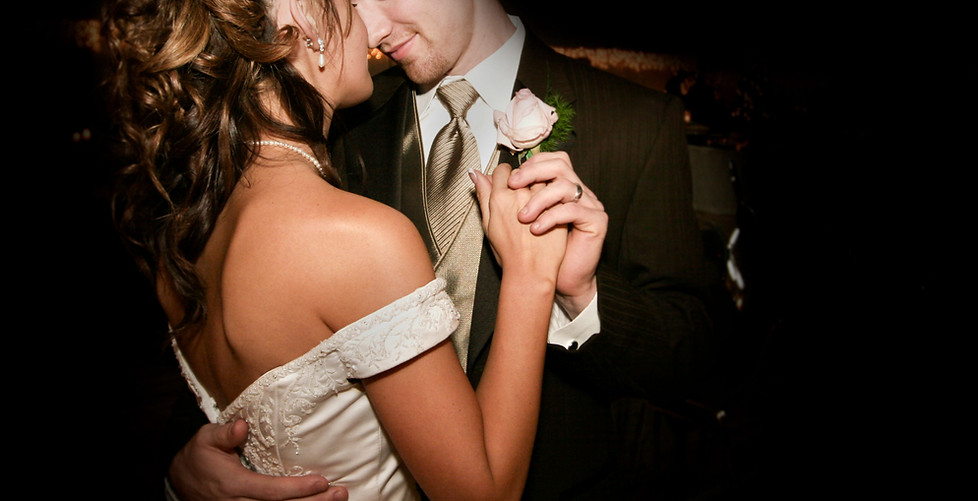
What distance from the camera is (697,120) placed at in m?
2.31

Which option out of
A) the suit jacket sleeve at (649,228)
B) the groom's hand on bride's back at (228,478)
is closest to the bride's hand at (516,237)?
the suit jacket sleeve at (649,228)

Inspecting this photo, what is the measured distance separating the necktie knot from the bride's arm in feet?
0.98

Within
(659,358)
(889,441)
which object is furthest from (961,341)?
(659,358)

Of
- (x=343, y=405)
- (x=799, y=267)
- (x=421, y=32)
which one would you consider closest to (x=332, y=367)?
(x=343, y=405)

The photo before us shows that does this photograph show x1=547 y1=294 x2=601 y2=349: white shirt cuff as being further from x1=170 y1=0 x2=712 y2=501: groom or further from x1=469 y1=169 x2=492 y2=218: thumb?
x1=469 y1=169 x2=492 y2=218: thumb

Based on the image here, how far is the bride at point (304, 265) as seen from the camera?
0.91m

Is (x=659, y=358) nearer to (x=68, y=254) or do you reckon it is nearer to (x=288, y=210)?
(x=288, y=210)

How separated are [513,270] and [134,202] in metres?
0.91

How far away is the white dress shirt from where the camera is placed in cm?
130

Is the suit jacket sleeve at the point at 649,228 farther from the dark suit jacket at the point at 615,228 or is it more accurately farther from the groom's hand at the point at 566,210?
the groom's hand at the point at 566,210

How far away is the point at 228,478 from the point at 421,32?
1.10 m

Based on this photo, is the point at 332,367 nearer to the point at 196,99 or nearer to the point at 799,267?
the point at 196,99

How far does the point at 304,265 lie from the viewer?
89cm

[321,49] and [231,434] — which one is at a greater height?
[321,49]
